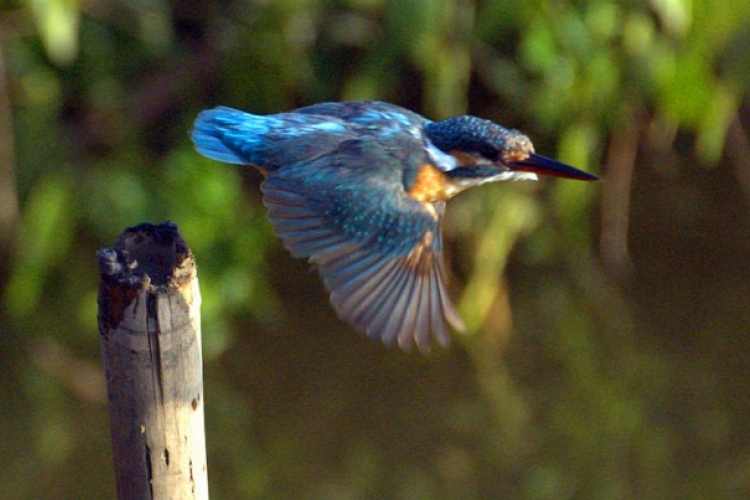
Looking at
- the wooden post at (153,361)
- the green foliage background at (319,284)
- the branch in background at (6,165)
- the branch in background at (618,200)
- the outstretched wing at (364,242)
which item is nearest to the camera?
the wooden post at (153,361)

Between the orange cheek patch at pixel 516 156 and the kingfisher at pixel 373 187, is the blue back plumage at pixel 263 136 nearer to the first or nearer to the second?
the kingfisher at pixel 373 187

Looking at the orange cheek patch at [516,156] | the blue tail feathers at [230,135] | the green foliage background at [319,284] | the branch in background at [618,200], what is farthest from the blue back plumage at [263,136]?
the branch in background at [618,200]

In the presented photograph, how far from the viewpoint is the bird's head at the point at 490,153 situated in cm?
246

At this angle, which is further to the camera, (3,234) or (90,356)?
(90,356)

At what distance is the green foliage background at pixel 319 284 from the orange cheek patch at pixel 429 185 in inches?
49.6

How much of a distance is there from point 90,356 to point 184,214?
35.7 inches

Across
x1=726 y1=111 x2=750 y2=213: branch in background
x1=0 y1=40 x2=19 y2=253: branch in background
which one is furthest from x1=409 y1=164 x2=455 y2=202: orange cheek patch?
x1=726 y1=111 x2=750 y2=213: branch in background

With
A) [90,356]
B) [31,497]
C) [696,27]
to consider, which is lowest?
[31,497]

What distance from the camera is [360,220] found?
91.8 inches

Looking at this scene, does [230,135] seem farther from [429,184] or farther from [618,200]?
[618,200]

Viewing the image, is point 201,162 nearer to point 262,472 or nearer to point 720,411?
point 262,472

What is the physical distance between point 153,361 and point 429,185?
36.5 inches

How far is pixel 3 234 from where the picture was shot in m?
4.22

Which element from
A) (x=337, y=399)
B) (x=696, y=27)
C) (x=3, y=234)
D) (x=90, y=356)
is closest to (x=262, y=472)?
(x=337, y=399)
